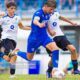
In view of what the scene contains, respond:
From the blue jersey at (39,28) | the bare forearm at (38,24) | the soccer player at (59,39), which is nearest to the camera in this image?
the bare forearm at (38,24)

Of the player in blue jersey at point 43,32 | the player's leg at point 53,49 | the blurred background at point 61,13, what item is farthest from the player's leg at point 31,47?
the blurred background at point 61,13

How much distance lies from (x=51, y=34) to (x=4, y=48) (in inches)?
53.8

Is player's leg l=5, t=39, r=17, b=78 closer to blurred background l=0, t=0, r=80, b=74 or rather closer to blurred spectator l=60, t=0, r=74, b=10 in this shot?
blurred background l=0, t=0, r=80, b=74

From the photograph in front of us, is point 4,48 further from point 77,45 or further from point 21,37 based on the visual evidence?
point 77,45

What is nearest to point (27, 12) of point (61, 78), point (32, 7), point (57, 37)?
point (32, 7)

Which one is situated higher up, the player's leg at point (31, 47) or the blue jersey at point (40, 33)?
the blue jersey at point (40, 33)

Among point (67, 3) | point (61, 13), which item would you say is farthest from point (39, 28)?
point (67, 3)

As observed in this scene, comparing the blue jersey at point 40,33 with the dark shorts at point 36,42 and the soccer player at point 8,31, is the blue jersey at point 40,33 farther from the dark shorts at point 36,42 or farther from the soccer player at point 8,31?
the soccer player at point 8,31

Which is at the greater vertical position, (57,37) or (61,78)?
(57,37)

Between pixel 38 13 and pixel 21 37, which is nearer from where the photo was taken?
pixel 38 13

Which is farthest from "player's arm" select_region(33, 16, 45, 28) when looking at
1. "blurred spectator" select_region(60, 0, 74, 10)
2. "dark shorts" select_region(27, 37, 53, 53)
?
"blurred spectator" select_region(60, 0, 74, 10)

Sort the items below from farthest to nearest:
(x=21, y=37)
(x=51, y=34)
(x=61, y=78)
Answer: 1. (x=21, y=37)
2. (x=51, y=34)
3. (x=61, y=78)

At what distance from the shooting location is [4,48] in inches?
513

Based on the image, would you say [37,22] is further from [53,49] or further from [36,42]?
[36,42]
